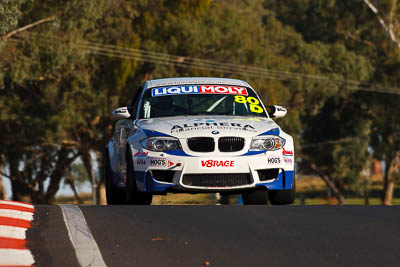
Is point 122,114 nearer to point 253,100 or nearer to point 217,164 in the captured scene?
point 253,100

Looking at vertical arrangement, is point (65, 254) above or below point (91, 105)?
above

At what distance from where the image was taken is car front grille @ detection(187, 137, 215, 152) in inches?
414

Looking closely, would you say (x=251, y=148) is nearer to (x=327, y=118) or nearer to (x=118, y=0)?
(x=118, y=0)

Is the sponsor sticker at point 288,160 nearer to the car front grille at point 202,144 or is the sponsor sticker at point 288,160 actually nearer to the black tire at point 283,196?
the black tire at point 283,196

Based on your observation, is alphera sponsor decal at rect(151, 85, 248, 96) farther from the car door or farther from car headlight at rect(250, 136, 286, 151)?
car headlight at rect(250, 136, 286, 151)

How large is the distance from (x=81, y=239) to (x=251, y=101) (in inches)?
214

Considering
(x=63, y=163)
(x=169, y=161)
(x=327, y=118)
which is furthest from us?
(x=327, y=118)

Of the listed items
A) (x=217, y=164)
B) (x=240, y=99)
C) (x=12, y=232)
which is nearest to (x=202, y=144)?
(x=217, y=164)

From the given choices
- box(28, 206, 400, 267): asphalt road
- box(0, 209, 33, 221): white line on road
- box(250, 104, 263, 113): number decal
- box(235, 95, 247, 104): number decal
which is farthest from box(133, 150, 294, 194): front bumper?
box(0, 209, 33, 221): white line on road

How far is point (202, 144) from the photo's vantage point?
10547mm

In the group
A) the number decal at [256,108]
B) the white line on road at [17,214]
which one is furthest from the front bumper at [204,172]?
the white line on road at [17,214]

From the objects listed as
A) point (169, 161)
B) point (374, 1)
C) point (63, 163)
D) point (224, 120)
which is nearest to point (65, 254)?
point (169, 161)

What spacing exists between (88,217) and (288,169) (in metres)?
3.14

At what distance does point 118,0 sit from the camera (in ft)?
131
